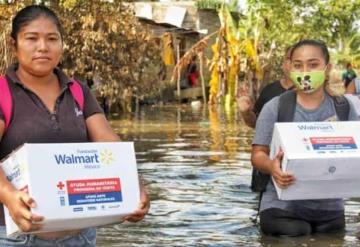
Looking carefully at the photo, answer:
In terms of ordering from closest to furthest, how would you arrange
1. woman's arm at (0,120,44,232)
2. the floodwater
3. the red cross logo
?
woman's arm at (0,120,44,232) → the red cross logo → the floodwater

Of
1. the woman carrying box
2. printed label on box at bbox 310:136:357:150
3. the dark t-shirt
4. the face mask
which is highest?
the woman carrying box

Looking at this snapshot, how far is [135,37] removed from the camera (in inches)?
858

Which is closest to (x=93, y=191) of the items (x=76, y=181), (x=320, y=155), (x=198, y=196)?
(x=76, y=181)

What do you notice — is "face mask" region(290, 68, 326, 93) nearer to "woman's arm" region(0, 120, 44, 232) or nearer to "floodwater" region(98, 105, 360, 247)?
"floodwater" region(98, 105, 360, 247)

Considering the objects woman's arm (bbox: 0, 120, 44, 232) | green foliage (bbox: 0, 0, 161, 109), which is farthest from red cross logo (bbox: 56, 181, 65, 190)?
green foliage (bbox: 0, 0, 161, 109)

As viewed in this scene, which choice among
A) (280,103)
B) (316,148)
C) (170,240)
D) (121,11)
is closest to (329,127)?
(316,148)

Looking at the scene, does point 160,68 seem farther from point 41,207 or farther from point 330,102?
point 41,207

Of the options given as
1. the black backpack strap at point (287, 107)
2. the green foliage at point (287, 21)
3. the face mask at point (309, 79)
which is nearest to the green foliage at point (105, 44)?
the green foliage at point (287, 21)

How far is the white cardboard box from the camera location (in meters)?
3.30

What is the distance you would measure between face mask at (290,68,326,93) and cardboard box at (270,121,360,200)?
1.98ft

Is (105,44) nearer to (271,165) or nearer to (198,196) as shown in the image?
(198,196)

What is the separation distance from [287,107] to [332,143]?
0.80 metres

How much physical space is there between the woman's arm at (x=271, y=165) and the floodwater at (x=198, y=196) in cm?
102

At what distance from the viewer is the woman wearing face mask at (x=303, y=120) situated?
5.73m
